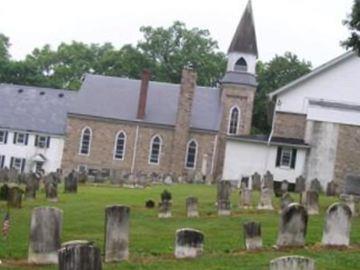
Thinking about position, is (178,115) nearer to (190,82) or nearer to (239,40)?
(190,82)

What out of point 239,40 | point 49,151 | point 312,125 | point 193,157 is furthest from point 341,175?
point 49,151

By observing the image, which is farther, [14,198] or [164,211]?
[14,198]

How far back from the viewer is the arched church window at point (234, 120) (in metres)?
65.7

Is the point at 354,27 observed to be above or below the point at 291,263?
above

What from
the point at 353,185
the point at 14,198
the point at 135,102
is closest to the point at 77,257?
the point at 14,198

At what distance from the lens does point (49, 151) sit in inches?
2655

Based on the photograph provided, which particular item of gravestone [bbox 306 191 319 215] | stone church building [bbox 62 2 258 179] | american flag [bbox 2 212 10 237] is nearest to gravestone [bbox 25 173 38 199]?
gravestone [bbox 306 191 319 215]

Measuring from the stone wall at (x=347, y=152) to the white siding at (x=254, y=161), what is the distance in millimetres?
2349

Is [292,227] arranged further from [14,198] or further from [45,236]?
[14,198]

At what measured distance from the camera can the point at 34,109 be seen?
69562 mm

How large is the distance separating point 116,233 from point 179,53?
2836 inches

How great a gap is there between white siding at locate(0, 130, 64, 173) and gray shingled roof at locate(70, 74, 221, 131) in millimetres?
3687

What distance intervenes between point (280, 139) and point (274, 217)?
27256 mm

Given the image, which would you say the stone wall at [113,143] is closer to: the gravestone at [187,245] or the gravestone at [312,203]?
the gravestone at [312,203]
